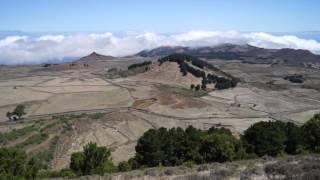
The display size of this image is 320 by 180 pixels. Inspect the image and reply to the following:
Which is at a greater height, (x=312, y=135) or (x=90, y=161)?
(x=312, y=135)

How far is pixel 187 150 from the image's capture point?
39.0m

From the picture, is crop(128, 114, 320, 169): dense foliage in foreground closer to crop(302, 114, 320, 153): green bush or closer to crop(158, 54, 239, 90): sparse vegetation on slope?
crop(302, 114, 320, 153): green bush

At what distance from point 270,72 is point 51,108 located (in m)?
105

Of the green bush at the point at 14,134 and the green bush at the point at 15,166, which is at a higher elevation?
the green bush at the point at 15,166

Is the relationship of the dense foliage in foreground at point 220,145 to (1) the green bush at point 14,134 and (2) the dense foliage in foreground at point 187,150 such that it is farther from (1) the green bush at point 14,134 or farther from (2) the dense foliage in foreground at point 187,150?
(1) the green bush at point 14,134

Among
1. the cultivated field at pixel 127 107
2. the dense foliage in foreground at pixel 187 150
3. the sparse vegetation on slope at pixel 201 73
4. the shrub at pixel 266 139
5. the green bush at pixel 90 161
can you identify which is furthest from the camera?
the sparse vegetation on slope at pixel 201 73

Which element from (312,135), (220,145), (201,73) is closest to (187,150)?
(220,145)

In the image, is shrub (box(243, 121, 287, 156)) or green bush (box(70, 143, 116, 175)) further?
shrub (box(243, 121, 287, 156))

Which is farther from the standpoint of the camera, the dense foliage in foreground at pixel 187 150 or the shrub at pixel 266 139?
the shrub at pixel 266 139

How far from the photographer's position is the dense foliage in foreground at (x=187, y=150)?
33.6 metres

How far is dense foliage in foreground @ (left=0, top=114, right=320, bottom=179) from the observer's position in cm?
3359

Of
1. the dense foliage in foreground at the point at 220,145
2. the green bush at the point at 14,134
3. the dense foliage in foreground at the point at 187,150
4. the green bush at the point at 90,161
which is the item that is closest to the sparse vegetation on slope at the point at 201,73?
the green bush at the point at 14,134

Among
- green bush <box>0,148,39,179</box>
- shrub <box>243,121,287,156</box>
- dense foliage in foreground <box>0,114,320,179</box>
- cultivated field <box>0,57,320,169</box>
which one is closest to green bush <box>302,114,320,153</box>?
dense foliage in foreground <box>0,114,320,179</box>

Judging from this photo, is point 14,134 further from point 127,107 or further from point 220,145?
point 220,145
